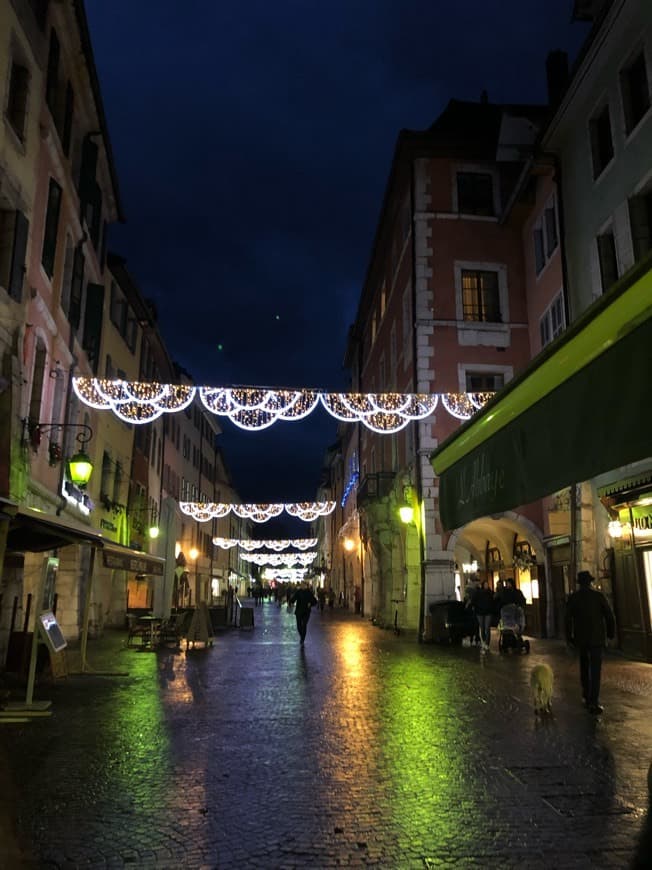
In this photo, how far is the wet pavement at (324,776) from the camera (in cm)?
450

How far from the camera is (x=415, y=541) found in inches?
976

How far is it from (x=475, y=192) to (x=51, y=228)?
15.0m

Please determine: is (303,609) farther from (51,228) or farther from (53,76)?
(53,76)

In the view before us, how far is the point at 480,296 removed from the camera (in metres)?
24.8

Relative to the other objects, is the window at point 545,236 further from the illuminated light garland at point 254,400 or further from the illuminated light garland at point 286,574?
the illuminated light garland at point 286,574

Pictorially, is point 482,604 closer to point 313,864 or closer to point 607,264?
point 607,264

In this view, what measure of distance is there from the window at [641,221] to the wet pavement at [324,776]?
9.58 metres

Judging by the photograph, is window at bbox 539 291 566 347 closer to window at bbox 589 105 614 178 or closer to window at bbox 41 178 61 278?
window at bbox 589 105 614 178

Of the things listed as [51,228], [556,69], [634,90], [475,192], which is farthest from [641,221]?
[51,228]

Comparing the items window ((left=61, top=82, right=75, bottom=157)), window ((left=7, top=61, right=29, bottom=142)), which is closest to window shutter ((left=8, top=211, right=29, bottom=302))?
window ((left=7, top=61, right=29, bottom=142))

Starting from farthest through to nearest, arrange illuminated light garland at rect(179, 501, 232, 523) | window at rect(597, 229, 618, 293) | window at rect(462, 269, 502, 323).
Answer: 1. illuminated light garland at rect(179, 501, 232, 523)
2. window at rect(462, 269, 502, 323)
3. window at rect(597, 229, 618, 293)

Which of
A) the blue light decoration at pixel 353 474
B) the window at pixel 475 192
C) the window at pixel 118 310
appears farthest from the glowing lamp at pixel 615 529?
the blue light decoration at pixel 353 474

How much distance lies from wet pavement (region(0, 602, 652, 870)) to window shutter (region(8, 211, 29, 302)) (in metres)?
7.34

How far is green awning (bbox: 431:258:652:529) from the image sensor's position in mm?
1826
